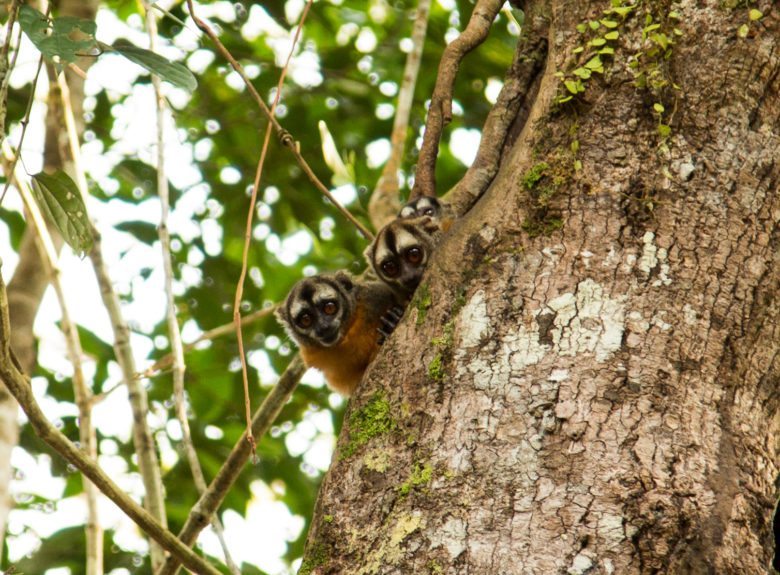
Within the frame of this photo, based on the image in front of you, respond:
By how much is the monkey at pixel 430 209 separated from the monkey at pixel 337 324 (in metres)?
0.47

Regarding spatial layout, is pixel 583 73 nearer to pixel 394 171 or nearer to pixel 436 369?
pixel 436 369

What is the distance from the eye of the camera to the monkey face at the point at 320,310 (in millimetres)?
4418

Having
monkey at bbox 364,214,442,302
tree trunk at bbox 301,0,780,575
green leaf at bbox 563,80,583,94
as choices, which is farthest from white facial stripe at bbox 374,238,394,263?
green leaf at bbox 563,80,583,94

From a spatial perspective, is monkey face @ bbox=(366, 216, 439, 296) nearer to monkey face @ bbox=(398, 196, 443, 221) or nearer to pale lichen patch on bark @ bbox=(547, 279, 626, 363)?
monkey face @ bbox=(398, 196, 443, 221)

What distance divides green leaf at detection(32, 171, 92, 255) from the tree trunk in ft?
3.60

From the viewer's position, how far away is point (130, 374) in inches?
175

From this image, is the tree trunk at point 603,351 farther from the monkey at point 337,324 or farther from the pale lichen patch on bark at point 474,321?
the monkey at point 337,324

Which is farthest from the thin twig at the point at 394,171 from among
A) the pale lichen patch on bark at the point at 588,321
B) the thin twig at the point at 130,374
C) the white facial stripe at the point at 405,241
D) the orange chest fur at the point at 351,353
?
the pale lichen patch on bark at the point at 588,321

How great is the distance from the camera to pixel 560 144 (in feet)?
8.59

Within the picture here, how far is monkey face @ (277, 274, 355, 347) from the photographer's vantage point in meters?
4.42

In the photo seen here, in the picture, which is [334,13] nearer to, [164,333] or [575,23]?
[164,333]

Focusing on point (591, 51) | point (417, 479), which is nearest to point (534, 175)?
point (591, 51)

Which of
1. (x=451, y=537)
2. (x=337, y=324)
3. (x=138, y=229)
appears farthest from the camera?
(x=138, y=229)

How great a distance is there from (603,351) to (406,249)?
5.43 ft
